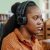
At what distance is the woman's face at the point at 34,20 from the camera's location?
2.93ft

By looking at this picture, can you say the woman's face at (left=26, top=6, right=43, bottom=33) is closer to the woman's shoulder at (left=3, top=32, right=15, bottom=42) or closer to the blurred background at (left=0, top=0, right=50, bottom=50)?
the woman's shoulder at (left=3, top=32, right=15, bottom=42)

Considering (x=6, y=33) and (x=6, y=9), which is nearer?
(x=6, y=33)

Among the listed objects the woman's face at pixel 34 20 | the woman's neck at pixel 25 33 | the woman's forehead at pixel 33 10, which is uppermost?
the woman's forehead at pixel 33 10

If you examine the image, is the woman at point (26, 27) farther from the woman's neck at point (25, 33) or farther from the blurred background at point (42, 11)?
the blurred background at point (42, 11)

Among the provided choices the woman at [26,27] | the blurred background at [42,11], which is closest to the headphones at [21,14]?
the woman at [26,27]

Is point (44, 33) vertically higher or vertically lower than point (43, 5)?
lower

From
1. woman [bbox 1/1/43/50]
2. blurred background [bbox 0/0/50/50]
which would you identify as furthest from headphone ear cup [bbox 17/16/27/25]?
blurred background [bbox 0/0/50/50]

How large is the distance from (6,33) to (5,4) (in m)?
2.95

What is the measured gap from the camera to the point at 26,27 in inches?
36.2

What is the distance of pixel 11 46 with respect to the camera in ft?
2.83

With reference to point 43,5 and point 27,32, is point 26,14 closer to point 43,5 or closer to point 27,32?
point 27,32

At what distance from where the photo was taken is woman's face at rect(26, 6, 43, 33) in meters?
0.89

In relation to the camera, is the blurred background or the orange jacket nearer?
the orange jacket

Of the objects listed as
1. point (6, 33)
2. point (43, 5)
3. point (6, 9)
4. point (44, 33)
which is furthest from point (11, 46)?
point (43, 5)
